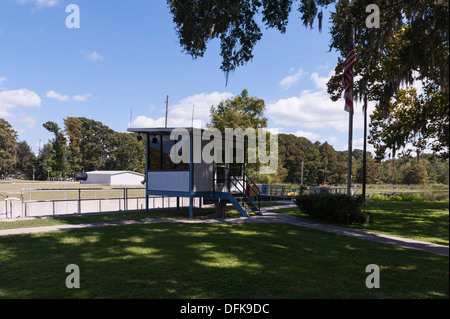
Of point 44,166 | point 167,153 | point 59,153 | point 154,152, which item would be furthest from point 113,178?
point 167,153

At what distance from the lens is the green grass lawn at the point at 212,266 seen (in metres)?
4.82

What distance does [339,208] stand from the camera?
38.8ft

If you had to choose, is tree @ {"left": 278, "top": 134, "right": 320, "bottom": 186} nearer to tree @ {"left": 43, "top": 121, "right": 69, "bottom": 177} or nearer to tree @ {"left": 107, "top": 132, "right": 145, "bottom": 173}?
tree @ {"left": 107, "top": 132, "right": 145, "bottom": 173}

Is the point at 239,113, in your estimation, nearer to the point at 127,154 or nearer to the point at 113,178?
the point at 113,178

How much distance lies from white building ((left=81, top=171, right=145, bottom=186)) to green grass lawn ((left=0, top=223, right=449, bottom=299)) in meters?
54.8

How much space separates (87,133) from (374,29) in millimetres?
88683

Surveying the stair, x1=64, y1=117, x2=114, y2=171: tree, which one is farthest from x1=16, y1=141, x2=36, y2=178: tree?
the stair

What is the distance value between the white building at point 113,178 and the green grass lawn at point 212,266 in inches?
2156

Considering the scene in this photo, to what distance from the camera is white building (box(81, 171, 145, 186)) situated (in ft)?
203

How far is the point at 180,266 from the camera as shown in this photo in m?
6.18

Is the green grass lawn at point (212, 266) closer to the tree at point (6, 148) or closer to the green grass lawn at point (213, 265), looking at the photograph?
the green grass lawn at point (213, 265)

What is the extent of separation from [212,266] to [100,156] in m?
90.1

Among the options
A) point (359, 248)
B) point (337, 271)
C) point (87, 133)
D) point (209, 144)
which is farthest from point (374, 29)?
point (87, 133)
